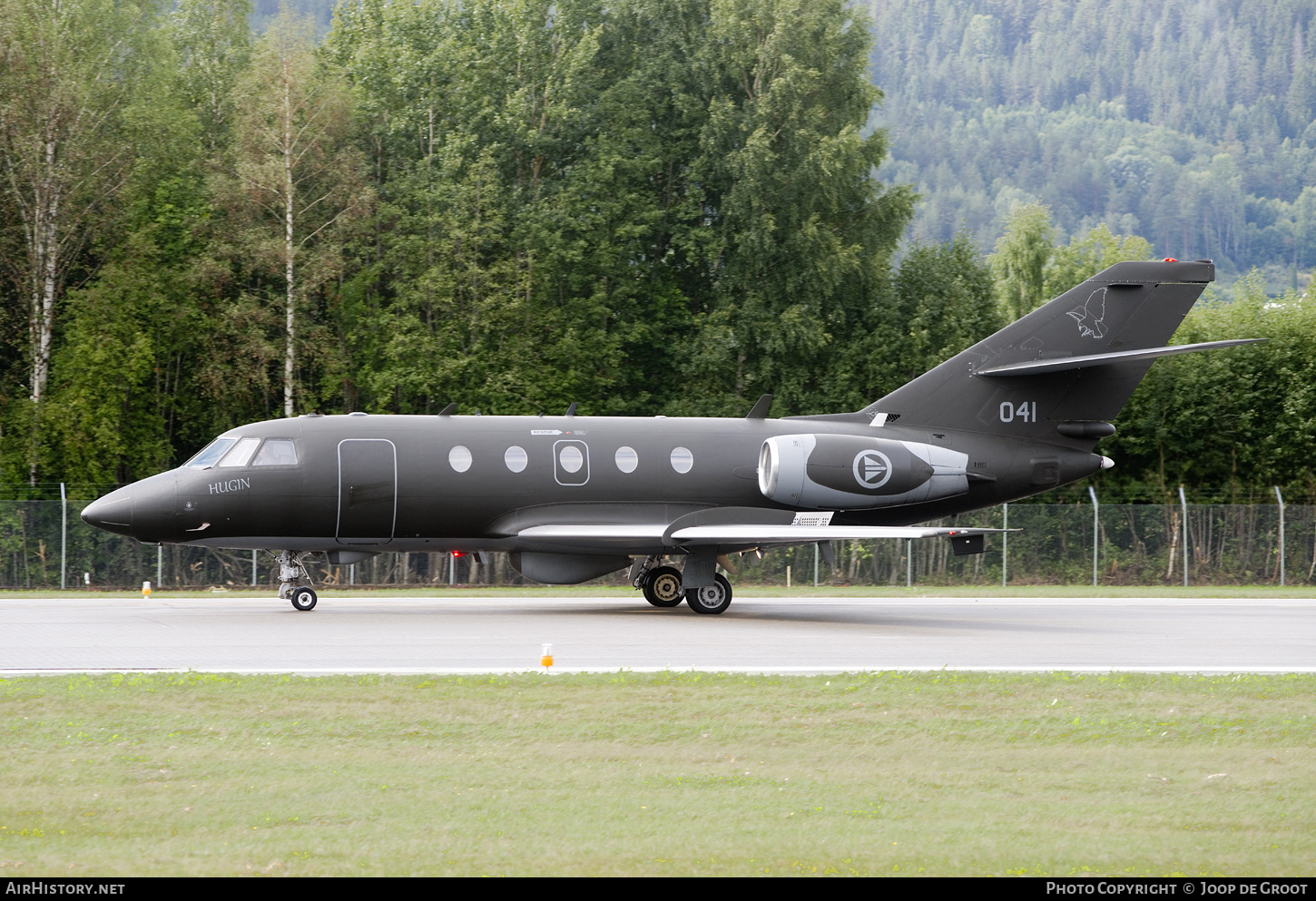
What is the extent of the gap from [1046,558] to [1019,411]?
38.9 feet

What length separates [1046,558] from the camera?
35969 millimetres

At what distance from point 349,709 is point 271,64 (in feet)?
111

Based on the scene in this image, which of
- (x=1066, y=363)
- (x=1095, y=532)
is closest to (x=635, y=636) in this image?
(x=1066, y=363)

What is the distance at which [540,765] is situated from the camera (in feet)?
31.3

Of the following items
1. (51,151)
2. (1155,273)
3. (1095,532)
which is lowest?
(1095,532)

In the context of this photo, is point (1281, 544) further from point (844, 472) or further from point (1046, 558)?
point (844, 472)

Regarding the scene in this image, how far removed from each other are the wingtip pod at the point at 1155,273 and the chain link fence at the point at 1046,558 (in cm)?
1084

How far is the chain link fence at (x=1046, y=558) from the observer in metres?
33.8

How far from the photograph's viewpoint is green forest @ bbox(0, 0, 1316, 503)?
3834 centimetres

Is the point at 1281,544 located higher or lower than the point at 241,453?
lower

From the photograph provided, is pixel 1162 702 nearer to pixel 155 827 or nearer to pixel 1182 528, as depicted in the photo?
pixel 155 827

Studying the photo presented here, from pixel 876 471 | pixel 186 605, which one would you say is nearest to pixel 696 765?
pixel 876 471

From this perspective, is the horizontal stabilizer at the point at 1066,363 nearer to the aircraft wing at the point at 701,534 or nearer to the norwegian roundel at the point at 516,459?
the aircraft wing at the point at 701,534

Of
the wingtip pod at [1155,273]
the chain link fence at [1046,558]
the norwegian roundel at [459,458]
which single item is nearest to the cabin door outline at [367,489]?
the norwegian roundel at [459,458]
